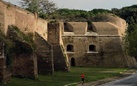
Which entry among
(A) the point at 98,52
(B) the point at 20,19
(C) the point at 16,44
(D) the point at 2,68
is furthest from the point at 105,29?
(D) the point at 2,68

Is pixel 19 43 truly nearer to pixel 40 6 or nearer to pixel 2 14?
pixel 2 14

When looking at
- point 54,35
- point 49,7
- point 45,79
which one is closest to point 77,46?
point 54,35

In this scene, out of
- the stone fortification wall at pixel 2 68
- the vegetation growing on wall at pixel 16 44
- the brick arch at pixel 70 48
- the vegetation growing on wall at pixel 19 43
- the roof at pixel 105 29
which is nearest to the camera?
the stone fortification wall at pixel 2 68

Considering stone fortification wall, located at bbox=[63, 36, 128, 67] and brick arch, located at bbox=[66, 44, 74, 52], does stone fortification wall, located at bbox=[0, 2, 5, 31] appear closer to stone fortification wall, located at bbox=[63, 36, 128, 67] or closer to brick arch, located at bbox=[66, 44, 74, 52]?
stone fortification wall, located at bbox=[63, 36, 128, 67]

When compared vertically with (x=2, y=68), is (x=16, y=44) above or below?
above

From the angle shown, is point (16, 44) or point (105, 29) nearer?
point (16, 44)

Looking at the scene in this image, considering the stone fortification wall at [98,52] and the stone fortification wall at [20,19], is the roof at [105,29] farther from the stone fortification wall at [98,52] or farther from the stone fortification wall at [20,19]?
the stone fortification wall at [20,19]

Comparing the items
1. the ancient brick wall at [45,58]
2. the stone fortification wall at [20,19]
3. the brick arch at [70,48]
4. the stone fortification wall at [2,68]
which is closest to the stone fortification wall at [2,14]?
the stone fortification wall at [20,19]

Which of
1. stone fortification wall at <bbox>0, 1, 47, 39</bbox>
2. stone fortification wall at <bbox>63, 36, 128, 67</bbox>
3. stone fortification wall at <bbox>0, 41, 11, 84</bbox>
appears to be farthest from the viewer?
stone fortification wall at <bbox>63, 36, 128, 67</bbox>

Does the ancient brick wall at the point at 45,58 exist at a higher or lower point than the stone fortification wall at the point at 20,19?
lower

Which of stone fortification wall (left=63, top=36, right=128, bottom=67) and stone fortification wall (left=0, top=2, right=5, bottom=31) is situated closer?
stone fortification wall (left=0, top=2, right=5, bottom=31)

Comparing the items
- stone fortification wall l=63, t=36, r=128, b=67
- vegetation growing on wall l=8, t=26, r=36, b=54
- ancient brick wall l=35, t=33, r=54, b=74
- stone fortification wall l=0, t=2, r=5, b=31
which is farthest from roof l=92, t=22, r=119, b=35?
stone fortification wall l=0, t=2, r=5, b=31

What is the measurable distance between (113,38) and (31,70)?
84.5 feet

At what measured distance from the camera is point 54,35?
37.3 m
